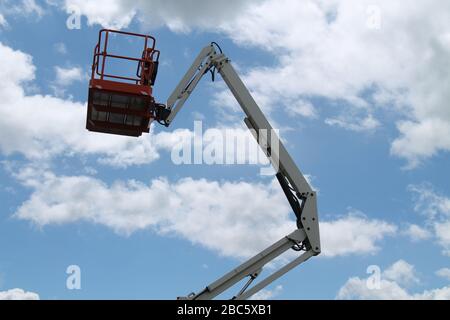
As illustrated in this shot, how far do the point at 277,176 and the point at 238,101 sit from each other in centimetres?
194

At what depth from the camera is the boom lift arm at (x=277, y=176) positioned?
464 inches

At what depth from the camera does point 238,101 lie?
1286 cm

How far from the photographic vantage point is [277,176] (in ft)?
42.0

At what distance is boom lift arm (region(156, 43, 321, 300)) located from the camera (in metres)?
11.8

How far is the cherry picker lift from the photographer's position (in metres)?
11.6

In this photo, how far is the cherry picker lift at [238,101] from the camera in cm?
1157

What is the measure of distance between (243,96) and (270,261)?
376cm
